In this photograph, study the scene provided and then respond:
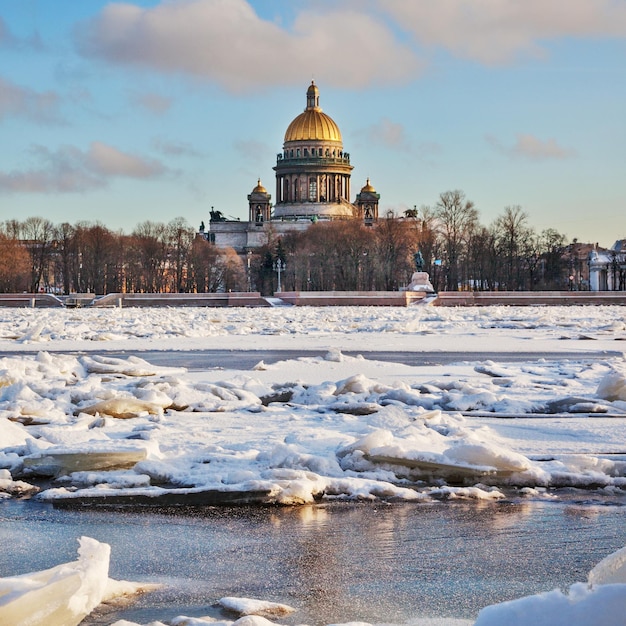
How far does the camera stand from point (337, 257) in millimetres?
96312

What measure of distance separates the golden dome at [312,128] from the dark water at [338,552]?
455 ft

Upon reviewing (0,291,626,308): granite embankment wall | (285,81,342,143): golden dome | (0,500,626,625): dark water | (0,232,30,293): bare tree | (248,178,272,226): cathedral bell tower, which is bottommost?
(0,500,626,625): dark water

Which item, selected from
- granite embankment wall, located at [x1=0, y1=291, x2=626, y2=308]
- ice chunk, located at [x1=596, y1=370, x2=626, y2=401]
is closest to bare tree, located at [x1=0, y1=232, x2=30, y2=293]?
granite embankment wall, located at [x1=0, y1=291, x2=626, y2=308]

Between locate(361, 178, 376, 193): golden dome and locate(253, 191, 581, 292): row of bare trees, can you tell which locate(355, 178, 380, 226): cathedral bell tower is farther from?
locate(253, 191, 581, 292): row of bare trees

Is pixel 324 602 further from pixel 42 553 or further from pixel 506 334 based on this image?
pixel 506 334

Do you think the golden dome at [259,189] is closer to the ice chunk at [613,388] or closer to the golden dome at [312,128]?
the golden dome at [312,128]

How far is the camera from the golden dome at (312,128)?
144 meters

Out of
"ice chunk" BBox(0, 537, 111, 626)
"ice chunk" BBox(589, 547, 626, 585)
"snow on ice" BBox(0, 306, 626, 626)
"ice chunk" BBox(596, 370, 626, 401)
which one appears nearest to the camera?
"ice chunk" BBox(589, 547, 626, 585)

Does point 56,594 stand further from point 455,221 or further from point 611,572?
point 455,221

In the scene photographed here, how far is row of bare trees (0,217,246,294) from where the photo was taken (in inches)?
3688

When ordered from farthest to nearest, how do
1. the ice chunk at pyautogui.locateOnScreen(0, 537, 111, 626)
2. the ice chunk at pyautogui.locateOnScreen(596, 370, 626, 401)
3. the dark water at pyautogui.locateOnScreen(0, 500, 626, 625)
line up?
1. the ice chunk at pyautogui.locateOnScreen(596, 370, 626, 401)
2. the dark water at pyautogui.locateOnScreen(0, 500, 626, 625)
3. the ice chunk at pyautogui.locateOnScreen(0, 537, 111, 626)

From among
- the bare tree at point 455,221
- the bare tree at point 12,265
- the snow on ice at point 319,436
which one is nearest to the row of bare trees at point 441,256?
the bare tree at point 455,221

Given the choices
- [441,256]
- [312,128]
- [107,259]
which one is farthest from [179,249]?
[312,128]

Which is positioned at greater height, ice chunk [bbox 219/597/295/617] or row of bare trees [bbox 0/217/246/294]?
row of bare trees [bbox 0/217/246/294]
